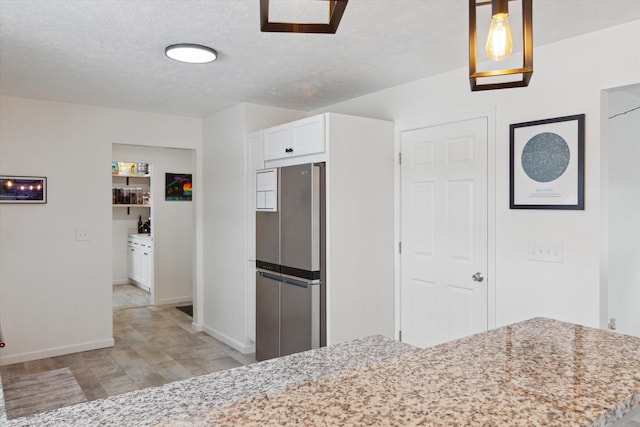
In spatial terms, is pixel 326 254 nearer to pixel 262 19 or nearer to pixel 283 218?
pixel 283 218

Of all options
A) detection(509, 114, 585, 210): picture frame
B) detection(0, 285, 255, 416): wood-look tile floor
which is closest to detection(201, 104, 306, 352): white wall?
detection(0, 285, 255, 416): wood-look tile floor

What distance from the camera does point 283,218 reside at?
11.8 ft

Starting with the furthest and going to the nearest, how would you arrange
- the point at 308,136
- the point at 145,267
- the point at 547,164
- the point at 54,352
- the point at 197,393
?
the point at 145,267 < the point at 54,352 < the point at 308,136 < the point at 547,164 < the point at 197,393

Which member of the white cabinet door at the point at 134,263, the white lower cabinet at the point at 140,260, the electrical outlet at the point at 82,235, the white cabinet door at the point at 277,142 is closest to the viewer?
the white cabinet door at the point at 277,142

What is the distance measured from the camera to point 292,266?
350 cm

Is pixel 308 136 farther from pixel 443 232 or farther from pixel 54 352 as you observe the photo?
pixel 54 352

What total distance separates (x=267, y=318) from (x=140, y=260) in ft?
13.5

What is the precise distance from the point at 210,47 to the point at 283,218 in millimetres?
1452

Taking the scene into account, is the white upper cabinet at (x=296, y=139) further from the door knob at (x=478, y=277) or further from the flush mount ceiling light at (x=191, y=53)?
the door knob at (x=478, y=277)

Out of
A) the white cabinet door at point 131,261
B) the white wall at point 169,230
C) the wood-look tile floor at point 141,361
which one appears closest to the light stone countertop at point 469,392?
the wood-look tile floor at point 141,361

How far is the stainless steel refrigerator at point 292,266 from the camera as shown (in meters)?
3.28

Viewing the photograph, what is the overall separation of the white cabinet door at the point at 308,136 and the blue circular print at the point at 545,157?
1401mm

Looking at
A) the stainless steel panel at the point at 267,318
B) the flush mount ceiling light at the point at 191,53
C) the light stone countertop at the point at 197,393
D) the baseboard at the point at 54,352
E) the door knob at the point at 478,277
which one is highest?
the flush mount ceiling light at the point at 191,53

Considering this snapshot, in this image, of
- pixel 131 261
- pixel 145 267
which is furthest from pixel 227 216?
pixel 131 261
